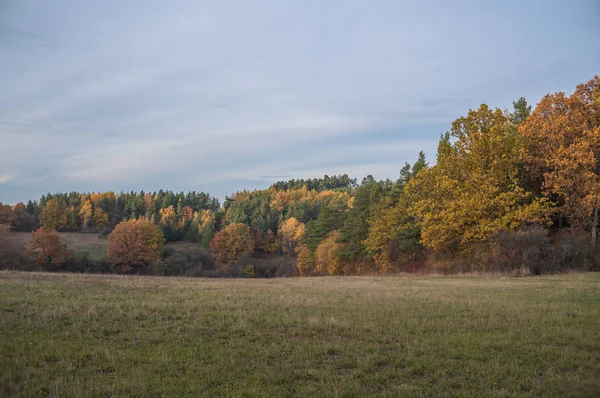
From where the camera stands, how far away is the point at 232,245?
360ft

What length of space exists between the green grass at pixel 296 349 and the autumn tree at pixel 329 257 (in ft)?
192

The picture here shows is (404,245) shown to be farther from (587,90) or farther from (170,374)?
(170,374)

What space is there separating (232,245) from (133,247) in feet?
94.8

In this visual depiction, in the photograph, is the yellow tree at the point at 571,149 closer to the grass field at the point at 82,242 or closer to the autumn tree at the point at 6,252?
the autumn tree at the point at 6,252

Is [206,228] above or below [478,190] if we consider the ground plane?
below

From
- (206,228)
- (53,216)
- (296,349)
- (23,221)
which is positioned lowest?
(296,349)

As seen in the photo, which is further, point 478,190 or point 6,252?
point 6,252

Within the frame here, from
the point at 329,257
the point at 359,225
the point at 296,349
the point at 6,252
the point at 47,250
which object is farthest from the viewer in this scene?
the point at 47,250

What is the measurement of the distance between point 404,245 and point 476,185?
17114mm

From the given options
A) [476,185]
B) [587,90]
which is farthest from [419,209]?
[587,90]

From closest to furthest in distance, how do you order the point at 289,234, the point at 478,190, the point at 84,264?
the point at 478,190 < the point at 84,264 < the point at 289,234

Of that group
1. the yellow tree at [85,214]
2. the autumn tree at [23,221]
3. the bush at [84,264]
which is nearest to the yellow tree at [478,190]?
the bush at [84,264]

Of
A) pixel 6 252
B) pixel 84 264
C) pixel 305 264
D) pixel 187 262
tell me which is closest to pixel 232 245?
pixel 187 262

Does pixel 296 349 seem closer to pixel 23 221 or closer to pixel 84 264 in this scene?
pixel 84 264
